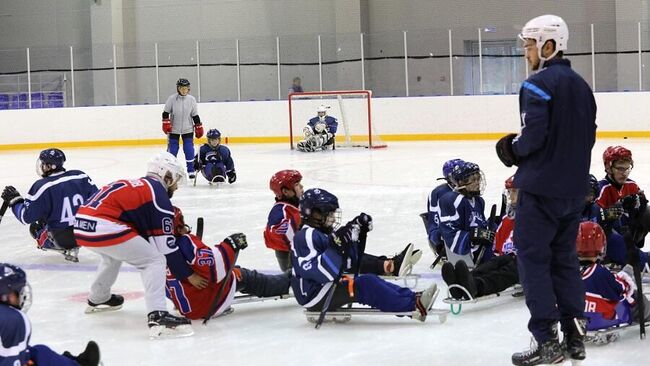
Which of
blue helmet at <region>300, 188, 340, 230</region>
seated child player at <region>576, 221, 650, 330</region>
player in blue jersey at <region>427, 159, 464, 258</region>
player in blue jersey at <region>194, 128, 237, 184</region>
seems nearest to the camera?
seated child player at <region>576, 221, 650, 330</region>

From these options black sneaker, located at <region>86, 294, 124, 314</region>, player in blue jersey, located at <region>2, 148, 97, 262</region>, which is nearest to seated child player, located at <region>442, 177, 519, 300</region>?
black sneaker, located at <region>86, 294, 124, 314</region>

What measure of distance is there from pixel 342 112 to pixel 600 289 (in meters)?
15.3

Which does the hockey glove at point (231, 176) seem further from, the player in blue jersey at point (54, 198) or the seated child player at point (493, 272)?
the seated child player at point (493, 272)

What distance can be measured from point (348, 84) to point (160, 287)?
1731cm

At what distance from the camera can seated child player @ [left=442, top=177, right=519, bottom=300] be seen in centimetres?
518

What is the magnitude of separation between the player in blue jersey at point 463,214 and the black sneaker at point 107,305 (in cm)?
186

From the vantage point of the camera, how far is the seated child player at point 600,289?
4.55m

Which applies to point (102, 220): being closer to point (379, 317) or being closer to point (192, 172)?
point (379, 317)

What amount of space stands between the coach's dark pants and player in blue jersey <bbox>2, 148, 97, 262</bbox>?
3.90m

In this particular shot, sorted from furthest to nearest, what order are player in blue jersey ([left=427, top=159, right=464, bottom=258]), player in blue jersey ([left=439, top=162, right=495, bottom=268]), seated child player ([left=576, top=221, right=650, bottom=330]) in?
player in blue jersey ([left=427, top=159, right=464, bottom=258]), player in blue jersey ([left=439, top=162, right=495, bottom=268]), seated child player ([left=576, top=221, right=650, bottom=330])

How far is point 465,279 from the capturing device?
5.18 m

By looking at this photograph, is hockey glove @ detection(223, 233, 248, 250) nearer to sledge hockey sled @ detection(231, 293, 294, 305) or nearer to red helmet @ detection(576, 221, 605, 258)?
sledge hockey sled @ detection(231, 293, 294, 305)

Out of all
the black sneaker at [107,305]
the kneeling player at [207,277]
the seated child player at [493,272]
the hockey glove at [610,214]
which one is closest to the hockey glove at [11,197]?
the black sneaker at [107,305]

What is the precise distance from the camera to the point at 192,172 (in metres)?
13.2
